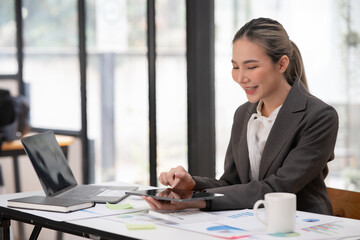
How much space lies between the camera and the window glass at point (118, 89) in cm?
434

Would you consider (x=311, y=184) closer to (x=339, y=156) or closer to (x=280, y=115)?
(x=280, y=115)

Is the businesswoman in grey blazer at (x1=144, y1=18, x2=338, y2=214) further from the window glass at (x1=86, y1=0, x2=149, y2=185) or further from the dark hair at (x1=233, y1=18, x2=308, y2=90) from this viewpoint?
the window glass at (x1=86, y1=0, x2=149, y2=185)

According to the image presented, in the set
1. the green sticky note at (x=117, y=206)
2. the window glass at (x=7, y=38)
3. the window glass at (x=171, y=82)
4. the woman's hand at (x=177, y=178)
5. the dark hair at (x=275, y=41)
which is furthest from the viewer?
the window glass at (x=7, y=38)

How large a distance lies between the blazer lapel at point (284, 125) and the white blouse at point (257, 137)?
7 centimetres

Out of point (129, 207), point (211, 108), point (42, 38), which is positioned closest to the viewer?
point (129, 207)

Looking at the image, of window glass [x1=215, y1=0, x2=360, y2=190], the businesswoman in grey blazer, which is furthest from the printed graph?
window glass [x1=215, y1=0, x2=360, y2=190]

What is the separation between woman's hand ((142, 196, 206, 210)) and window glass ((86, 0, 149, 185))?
2362 mm

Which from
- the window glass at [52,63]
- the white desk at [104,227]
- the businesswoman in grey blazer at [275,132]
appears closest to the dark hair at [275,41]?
the businesswoman in grey blazer at [275,132]

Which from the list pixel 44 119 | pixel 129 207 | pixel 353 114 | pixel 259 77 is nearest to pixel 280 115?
pixel 259 77

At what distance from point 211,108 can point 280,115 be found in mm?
1754

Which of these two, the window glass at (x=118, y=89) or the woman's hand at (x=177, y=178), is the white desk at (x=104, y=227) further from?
the window glass at (x=118, y=89)

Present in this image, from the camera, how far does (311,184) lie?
2234 millimetres

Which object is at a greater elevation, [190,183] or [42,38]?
[42,38]

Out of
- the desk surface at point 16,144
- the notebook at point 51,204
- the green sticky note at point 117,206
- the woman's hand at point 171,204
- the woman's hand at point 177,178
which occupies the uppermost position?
the woman's hand at point 177,178
